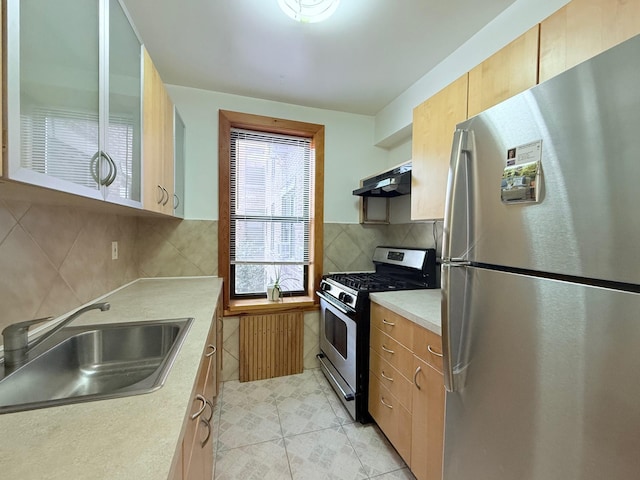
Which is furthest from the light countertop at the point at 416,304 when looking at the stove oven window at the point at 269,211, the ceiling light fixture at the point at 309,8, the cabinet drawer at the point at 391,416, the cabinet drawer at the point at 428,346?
the ceiling light fixture at the point at 309,8

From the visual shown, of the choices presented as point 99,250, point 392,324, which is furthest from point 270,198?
point 392,324

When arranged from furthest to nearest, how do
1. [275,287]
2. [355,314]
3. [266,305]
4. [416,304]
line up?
1. [275,287]
2. [266,305]
3. [355,314]
4. [416,304]

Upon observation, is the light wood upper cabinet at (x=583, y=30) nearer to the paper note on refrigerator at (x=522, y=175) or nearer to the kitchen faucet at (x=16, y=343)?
the paper note on refrigerator at (x=522, y=175)

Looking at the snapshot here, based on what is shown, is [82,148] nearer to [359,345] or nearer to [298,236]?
[359,345]

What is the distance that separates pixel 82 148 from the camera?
82 cm

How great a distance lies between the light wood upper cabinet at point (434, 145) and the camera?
144 centimetres

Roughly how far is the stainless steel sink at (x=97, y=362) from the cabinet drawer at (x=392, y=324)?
1.09 metres

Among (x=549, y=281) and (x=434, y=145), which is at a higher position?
(x=434, y=145)

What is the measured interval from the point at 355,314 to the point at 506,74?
1511 millimetres

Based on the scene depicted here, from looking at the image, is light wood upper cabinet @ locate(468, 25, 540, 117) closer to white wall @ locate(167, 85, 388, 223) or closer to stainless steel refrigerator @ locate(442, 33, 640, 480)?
stainless steel refrigerator @ locate(442, 33, 640, 480)

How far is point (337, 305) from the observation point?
82.4 inches

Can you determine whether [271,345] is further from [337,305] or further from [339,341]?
[337,305]

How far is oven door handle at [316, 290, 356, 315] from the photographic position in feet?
6.24

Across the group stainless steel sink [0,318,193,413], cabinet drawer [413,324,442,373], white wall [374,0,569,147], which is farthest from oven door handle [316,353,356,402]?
white wall [374,0,569,147]
